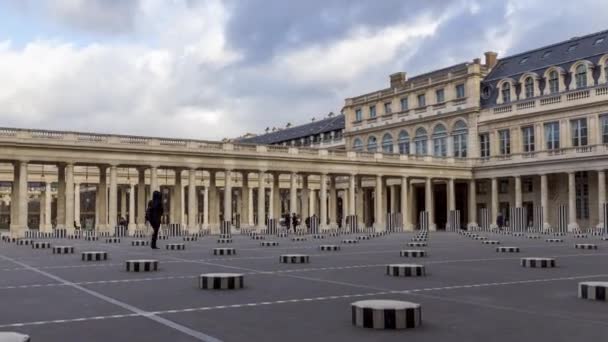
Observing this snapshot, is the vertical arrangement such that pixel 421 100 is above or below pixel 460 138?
above

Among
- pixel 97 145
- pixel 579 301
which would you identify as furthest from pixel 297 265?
pixel 97 145

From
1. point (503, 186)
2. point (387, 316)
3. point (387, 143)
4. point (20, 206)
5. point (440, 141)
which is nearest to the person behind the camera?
point (387, 316)

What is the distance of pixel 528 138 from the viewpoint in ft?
226

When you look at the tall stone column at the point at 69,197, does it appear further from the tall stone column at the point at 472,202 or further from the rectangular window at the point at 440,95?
the tall stone column at the point at 472,202

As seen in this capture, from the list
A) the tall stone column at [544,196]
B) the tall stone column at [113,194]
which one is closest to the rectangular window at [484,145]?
the tall stone column at [544,196]

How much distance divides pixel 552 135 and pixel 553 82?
5945mm

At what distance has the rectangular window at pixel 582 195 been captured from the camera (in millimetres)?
64250

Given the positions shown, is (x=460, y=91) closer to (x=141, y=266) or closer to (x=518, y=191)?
(x=518, y=191)

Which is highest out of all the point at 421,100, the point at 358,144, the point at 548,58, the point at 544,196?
the point at 548,58

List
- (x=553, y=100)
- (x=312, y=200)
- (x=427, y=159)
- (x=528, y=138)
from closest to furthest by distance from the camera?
(x=553, y=100) → (x=528, y=138) → (x=427, y=159) → (x=312, y=200)

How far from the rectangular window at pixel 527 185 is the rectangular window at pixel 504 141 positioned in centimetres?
345

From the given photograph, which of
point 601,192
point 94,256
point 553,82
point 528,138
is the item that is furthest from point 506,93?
point 94,256

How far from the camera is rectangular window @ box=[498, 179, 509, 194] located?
73.6m

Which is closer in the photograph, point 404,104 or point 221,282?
point 221,282
